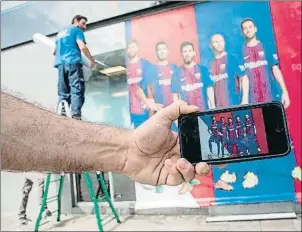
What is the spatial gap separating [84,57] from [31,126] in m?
1.92

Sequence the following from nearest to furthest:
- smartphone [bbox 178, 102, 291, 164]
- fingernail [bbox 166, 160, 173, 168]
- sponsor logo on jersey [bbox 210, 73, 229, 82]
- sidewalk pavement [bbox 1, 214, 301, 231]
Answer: smartphone [bbox 178, 102, 291, 164] → fingernail [bbox 166, 160, 173, 168] → sidewalk pavement [bbox 1, 214, 301, 231] → sponsor logo on jersey [bbox 210, 73, 229, 82]

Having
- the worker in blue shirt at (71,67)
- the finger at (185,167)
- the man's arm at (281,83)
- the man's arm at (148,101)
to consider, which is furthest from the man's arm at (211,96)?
the finger at (185,167)

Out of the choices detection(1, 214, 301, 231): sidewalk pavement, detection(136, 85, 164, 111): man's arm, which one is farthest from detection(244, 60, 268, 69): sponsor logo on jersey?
detection(1, 214, 301, 231): sidewalk pavement

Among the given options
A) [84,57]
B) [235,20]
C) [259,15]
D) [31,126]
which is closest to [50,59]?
[84,57]

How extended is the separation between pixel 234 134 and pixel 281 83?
2.30m

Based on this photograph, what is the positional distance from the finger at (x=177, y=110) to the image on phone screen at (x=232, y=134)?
0.12ft

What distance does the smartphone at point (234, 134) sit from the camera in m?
0.78

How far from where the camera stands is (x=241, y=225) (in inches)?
101

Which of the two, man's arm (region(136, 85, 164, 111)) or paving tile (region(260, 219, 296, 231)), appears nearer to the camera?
paving tile (region(260, 219, 296, 231))

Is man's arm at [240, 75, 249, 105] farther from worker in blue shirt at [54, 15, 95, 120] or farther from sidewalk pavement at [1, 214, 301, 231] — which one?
worker in blue shirt at [54, 15, 95, 120]

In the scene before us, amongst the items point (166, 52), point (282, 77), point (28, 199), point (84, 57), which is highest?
point (166, 52)

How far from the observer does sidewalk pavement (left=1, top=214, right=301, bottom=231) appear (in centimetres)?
251

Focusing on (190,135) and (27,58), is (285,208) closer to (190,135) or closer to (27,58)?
(190,135)

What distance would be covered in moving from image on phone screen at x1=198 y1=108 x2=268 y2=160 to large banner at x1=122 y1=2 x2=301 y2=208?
2207 mm
